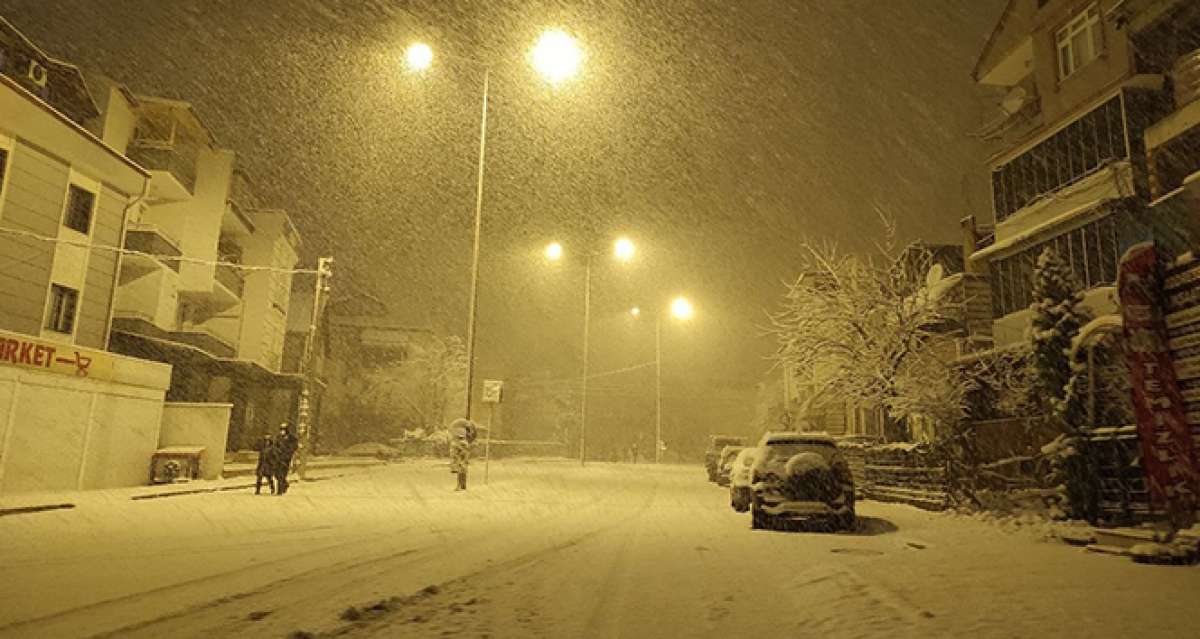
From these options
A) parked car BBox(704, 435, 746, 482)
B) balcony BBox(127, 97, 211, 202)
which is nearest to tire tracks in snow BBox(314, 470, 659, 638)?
parked car BBox(704, 435, 746, 482)

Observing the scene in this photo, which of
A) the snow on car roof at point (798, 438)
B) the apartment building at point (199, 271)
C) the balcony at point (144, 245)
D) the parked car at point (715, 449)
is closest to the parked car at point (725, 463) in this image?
the parked car at point (715, 449)

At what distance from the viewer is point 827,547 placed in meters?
10.0

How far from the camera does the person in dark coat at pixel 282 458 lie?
18.7m

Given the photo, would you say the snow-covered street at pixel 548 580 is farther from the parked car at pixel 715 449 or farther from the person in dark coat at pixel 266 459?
the parked car at pixel 715 449

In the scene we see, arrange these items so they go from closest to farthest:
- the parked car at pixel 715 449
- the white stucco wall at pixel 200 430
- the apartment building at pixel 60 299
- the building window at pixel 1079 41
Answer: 1. the apartment building at pixel 60 299
2. the building window at pixel 1079 41
3. the white stucco wall at pixel 200 430
4. the parked car at pixel 715 449

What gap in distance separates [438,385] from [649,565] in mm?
61120

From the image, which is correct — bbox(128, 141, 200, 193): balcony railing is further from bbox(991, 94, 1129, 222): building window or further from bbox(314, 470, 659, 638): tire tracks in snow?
bbox(991, 94, 1129, 222): building window

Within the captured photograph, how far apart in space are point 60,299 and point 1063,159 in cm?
3041

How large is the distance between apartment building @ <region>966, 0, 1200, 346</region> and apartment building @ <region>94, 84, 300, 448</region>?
2448 centimetres

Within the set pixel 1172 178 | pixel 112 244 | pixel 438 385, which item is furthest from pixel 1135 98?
pixel 438 385

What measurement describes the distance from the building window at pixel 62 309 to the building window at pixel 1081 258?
27.3m

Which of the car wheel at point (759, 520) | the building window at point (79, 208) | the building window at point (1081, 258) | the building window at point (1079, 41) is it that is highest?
the building window at point (1079, 41)

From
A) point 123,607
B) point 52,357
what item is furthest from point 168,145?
point 123,607

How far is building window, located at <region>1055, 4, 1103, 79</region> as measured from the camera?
2044 centimetres
